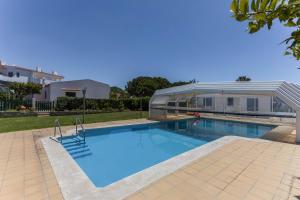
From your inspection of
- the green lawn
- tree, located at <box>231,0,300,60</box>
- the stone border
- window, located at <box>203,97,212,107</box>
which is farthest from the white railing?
tree, located at <box>231,0,300,60</box>

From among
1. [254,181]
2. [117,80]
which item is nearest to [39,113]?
[254,181]

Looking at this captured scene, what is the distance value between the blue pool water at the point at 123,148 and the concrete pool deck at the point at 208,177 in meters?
1.75

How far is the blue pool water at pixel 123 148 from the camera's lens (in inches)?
243

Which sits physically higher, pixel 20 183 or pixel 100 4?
pixel 100 4

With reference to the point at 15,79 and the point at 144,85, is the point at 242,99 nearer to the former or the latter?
the point at 144,85

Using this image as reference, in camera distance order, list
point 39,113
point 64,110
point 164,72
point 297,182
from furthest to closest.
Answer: point 164,72 < point 64,110 < point 39,113 < point 297,182

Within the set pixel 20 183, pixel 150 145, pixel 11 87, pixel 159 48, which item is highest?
pixel 159 48

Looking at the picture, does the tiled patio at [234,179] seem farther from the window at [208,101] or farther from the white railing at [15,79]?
the white railing at [15,79]

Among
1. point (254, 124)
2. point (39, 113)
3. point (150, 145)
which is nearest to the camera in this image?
point (150, 145)

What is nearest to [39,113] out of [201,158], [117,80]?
[201,158]

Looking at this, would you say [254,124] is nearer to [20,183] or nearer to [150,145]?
[150,145]

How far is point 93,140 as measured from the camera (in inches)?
384

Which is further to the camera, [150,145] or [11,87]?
[11,87]

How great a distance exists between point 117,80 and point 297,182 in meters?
69.2
